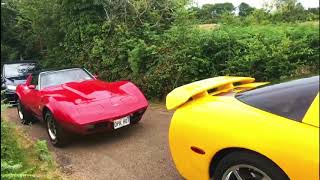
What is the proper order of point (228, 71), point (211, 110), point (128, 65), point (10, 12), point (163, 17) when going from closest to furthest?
point (211, 110)
point (228, 71)
point (128, 65)
point (163, 17)
point (10, 12)

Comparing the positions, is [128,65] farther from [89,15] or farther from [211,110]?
[211,110]

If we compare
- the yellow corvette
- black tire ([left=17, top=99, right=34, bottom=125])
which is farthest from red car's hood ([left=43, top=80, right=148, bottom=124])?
the yellow corvette

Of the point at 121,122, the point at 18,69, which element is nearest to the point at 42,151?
the point at 121,122

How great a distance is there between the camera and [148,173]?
5152 mm

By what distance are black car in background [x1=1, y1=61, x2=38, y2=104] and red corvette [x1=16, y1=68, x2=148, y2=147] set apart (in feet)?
15.8

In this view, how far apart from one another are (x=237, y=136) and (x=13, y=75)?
11.5m

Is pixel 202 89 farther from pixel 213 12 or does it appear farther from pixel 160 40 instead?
pixel 213 12

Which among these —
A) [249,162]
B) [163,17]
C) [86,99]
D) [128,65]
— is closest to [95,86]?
[86,99]

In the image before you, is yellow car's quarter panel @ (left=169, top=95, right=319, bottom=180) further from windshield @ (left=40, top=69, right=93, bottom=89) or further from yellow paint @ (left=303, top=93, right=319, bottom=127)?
windshield @ (left=40, top=69, right=93, bottom=89)

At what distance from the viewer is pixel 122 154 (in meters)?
6.05

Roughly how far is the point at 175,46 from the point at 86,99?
3.67 m

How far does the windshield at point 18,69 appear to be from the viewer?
13.6 metres

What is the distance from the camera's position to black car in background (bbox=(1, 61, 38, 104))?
1241 cm

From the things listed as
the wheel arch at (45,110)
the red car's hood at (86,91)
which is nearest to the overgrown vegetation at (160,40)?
the red car's hood at (86,91)
